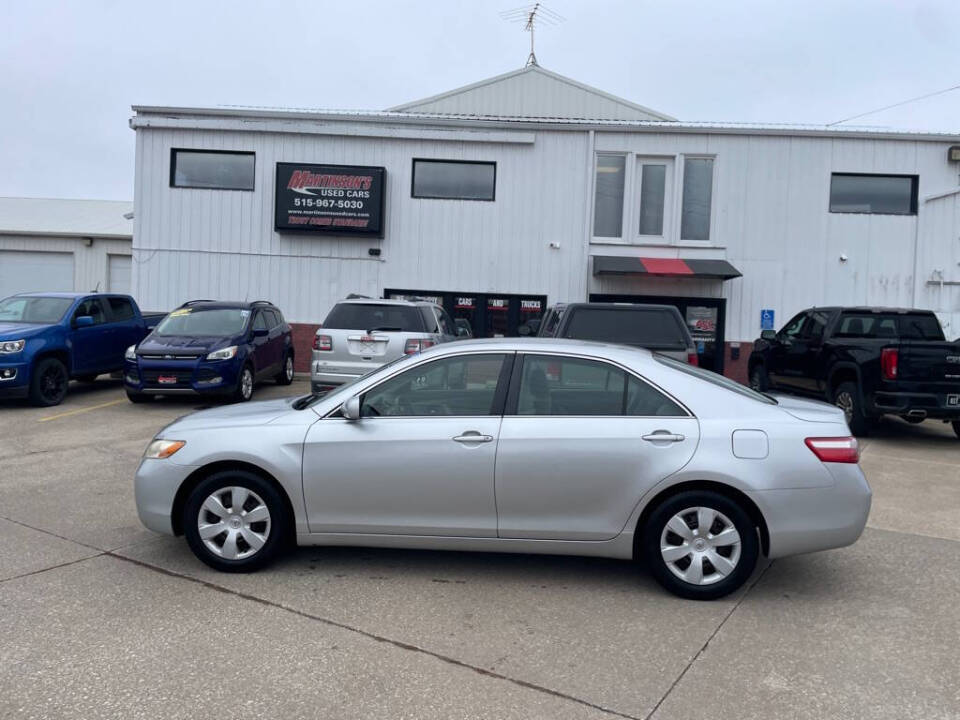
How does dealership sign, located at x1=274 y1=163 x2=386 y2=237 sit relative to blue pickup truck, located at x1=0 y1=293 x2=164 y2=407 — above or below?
above

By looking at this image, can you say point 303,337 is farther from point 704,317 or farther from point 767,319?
point 767,319

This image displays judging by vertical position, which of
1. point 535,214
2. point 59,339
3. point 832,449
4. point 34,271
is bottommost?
point 832,449

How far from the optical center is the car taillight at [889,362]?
9938 millimetres

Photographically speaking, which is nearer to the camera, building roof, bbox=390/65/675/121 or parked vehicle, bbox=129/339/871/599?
A: parked vehicle, bbox=129/339/871/599

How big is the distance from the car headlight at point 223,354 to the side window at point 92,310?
2675mm

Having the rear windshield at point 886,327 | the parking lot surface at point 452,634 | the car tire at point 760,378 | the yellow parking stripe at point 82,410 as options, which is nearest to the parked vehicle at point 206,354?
the yellow parking stripe at point 82,410

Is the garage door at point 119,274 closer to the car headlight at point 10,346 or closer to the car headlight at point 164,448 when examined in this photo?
the car headlight at point 10,346

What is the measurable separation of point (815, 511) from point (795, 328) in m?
8.92

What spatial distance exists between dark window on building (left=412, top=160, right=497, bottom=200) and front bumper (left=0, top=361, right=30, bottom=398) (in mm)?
8486

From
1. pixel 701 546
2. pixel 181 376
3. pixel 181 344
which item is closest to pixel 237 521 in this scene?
pixel 701 546

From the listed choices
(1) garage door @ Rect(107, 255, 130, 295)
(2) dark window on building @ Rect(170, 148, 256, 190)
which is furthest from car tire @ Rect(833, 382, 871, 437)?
(1) garage door @ Rect(107, 255, 130, 295)

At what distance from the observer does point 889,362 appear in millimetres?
9984

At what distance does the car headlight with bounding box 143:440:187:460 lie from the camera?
501cm

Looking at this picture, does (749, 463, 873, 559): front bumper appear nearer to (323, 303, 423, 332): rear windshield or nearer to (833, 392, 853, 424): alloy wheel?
(833, 392, 853, 424): alloy wheel
